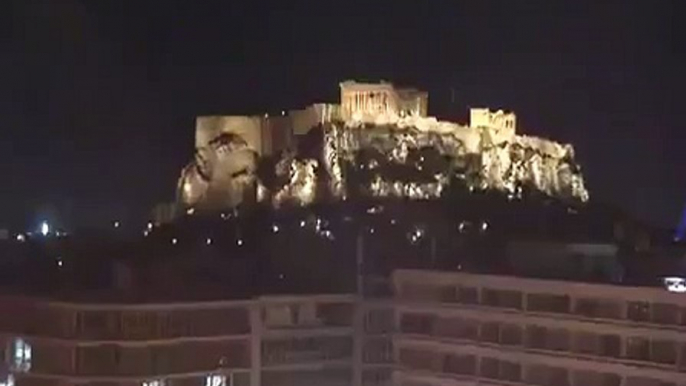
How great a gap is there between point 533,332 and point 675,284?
2.45 meters

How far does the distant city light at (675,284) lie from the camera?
21.6m

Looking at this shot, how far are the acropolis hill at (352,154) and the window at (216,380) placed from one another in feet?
86.8

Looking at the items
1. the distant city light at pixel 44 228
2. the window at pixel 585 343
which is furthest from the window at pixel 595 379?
the distant city light at pixel 44 228

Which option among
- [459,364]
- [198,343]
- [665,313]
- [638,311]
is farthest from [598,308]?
[198,343]

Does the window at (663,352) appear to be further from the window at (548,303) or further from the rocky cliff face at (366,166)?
the rocky cliff face at (366,166)

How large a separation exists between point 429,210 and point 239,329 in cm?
2257

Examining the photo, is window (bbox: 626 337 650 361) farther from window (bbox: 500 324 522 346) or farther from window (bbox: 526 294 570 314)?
window (bbox: 500 324 522 346)

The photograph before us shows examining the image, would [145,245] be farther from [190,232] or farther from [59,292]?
[59,292]

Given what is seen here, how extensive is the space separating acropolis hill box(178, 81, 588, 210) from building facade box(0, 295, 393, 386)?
25.3 meters

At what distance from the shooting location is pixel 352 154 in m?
53.6

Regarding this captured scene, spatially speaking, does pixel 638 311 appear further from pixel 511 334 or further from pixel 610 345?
pixel 511 334

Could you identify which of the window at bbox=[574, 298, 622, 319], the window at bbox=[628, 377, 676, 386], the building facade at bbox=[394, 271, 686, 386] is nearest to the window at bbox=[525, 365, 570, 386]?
the building facade at bbox=[394, 271, 686, 386]

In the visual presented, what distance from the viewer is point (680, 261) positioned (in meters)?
30.6

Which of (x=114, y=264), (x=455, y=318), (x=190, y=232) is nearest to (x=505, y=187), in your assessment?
(x=190, y=232)
